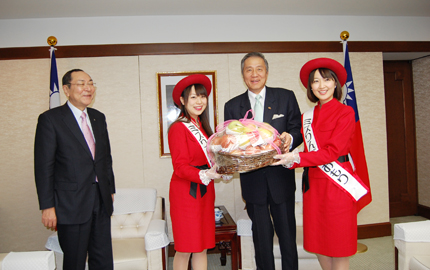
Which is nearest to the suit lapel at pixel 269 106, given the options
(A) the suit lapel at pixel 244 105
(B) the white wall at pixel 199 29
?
(A) the suit lapel at pixel 244 105

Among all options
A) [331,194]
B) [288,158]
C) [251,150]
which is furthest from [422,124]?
[251,150]

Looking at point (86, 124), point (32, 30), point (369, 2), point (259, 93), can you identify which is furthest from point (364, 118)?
point (32, 30)

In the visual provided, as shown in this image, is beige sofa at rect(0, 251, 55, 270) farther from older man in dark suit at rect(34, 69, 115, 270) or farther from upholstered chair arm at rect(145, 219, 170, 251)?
upholstered chair arm at rect(145, 219, 170, 251)

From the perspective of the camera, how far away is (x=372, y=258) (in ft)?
10.2

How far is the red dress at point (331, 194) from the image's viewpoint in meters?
1.70

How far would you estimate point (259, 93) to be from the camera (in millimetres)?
2043

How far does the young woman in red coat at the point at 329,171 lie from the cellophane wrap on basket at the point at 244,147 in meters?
0.15

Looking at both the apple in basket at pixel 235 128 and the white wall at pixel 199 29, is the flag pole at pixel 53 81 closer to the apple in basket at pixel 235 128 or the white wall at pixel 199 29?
the white wall at pixel 199 29

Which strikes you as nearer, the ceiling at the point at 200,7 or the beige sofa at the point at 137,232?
the beige sofa at the point at 137,232

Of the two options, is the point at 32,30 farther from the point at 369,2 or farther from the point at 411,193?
the point at 411,193

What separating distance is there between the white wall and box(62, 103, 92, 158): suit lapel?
1.89 metres

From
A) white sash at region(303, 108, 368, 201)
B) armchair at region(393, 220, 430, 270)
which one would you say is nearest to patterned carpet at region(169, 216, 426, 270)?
armchair at region(393, 220, 430, 270)

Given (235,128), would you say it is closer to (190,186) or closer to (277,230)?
(190,186)

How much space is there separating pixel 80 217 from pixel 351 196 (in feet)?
5.47
